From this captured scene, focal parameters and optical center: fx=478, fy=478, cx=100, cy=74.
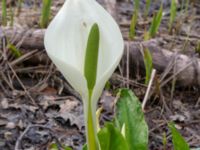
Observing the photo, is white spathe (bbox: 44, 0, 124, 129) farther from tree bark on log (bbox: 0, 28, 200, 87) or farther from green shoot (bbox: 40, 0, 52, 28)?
green shoot (bbox: 40, 0, 52, 28)

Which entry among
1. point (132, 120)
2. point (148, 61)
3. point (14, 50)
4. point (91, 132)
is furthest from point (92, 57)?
point (14, 50)

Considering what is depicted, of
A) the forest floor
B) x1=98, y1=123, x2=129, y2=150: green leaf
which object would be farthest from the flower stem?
the forest floor

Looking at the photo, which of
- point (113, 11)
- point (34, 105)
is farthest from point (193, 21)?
point (34, 105)

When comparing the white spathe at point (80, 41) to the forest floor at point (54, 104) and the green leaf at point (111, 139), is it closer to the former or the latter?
the green leaf at point (111, 139)

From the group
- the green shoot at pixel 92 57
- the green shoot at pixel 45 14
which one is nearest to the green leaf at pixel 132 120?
the green shoot at pixel 92 57

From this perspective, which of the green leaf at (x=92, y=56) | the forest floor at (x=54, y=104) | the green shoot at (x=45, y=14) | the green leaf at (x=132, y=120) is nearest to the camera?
the green leaf at (x=92, y=56)

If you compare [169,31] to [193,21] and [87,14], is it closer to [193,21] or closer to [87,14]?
[193,21]
